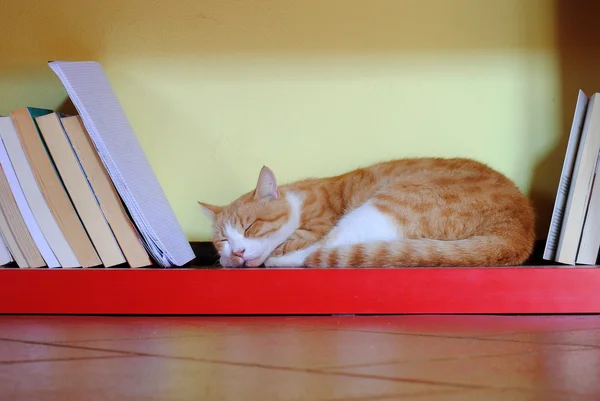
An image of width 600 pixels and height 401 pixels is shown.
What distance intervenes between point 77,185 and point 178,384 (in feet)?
2.42

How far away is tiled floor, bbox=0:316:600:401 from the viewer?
2.90ft

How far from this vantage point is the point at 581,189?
147cm

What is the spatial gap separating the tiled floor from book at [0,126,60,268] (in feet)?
0.63

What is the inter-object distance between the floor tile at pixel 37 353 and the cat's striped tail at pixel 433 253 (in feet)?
1.99

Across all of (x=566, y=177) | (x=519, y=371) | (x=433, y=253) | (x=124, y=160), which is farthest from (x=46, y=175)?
(x=566, y=177)

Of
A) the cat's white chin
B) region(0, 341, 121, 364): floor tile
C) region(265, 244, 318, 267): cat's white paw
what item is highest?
region(0, 341, 121, 364): floor tile

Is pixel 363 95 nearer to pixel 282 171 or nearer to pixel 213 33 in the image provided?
pixel 282 171

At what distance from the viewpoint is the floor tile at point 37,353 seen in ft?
3.58

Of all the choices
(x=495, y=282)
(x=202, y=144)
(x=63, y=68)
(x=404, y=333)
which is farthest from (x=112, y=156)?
(x=495, y=282)

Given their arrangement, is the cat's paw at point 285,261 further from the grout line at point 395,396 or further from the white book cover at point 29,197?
the grout line at point 395,396

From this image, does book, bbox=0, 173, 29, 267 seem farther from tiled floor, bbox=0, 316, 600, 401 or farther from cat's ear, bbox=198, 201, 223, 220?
cat's ear, bbox=198, 201, 223, 220

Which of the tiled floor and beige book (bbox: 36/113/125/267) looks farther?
beige book (bbox: 36/113/125/267)

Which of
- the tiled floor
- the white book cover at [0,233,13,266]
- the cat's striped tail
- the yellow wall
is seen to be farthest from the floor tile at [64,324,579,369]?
the yellow wall

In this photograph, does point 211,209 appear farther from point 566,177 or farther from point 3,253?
point 566,177
